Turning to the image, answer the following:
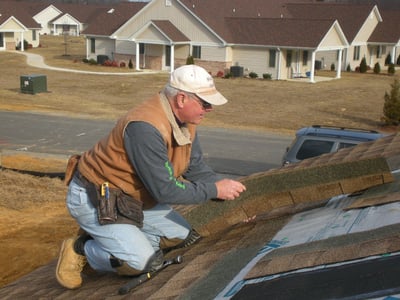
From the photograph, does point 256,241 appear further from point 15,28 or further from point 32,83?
point 15,28

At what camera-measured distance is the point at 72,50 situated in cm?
6550

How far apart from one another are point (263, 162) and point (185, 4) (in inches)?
1197

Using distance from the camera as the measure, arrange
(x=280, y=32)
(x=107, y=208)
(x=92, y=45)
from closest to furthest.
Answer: (x=107, y=208) < (x=280, y=32) < (x=92, y=45)

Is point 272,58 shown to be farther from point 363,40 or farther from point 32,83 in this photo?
point 32,83

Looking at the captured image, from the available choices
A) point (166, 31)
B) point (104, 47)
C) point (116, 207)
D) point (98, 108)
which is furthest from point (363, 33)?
point (116, 207)

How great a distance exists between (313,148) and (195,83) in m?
9.24

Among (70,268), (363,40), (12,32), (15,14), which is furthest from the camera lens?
(15,14)

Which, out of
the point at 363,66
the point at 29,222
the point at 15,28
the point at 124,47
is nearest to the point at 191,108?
the point at 29,222

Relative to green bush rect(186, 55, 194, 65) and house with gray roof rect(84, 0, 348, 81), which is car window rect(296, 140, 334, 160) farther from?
green bush rect(186, 55, 194, 65)

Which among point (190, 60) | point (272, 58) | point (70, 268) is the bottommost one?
point (70, 268)

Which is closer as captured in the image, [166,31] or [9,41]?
[166,31]

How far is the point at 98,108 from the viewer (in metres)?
29.9

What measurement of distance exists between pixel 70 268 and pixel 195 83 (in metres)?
1.94

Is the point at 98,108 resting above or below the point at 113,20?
below
